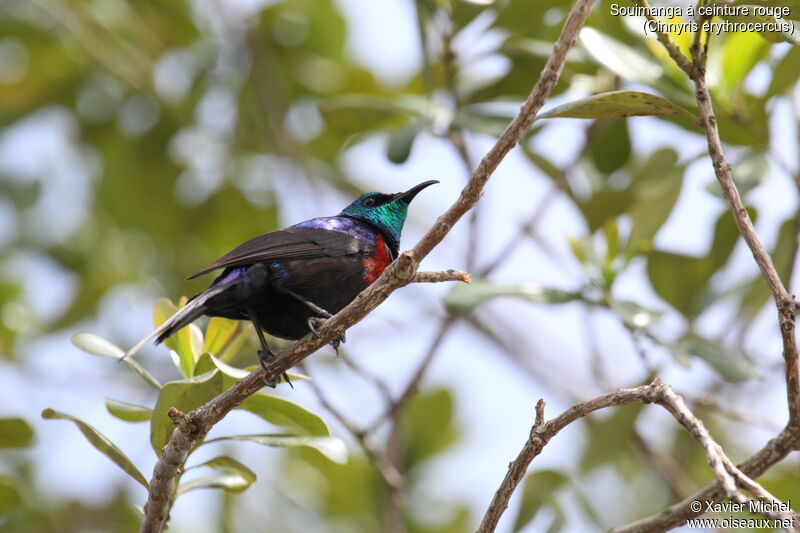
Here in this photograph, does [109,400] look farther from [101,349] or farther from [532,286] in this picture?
[532,286]

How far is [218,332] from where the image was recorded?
3.18 m

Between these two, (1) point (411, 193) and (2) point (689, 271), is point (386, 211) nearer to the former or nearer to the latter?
(1) point (411, 193)

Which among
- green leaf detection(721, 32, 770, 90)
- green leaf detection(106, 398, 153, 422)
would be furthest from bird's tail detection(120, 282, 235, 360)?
green leaf detection(721, 32, 770, 90)

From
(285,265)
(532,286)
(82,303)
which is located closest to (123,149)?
(82,303)

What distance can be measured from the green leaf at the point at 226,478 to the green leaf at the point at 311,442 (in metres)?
0.09

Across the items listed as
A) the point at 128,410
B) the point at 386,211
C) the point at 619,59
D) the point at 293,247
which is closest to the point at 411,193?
the point at 386,211

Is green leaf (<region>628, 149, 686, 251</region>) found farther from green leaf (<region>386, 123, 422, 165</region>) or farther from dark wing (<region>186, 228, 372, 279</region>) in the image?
A: dark wing (<region>186, 228, 372, 279</region>)

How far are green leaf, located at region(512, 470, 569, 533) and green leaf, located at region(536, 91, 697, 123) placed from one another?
1468 mm

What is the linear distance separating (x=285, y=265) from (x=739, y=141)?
1.88 metres

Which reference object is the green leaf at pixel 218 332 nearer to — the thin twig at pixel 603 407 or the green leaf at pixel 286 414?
the green leaf at pixel 286 414

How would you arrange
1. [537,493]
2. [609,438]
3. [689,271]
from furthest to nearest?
1. [689,271]
2. [609,438]
3. [537,493]

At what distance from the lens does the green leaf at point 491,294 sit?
10.9 feet

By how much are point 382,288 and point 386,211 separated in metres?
1.76

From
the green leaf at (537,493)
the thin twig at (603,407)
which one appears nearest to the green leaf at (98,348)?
the thin twig at (603,407)
